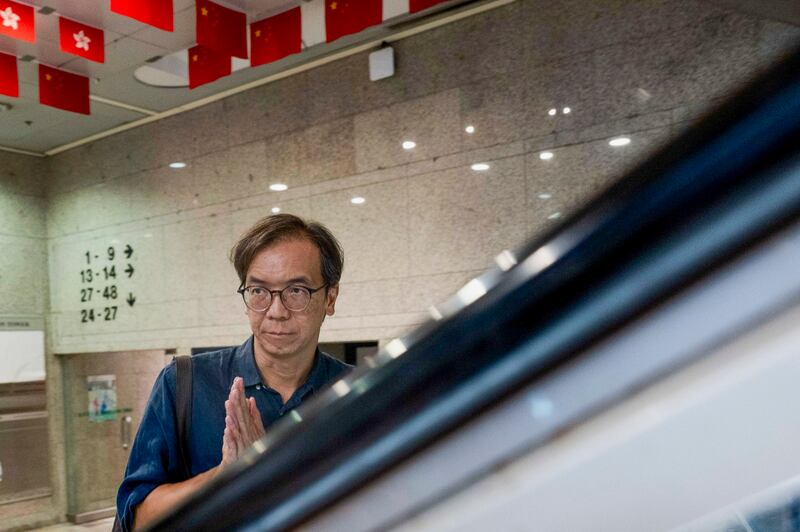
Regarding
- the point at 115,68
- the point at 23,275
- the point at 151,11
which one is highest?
the point at 115,68

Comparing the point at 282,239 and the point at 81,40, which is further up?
the point at 81,40

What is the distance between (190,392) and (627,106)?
3136 millimetres

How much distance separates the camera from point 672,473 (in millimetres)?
330

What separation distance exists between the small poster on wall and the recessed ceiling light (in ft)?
19.4

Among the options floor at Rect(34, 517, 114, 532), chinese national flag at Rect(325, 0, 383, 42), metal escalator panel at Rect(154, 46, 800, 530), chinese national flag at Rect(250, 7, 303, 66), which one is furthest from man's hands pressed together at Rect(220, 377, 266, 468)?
floor at Rect(34, 517, 114, 532)

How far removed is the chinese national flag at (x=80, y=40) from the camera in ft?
14.7

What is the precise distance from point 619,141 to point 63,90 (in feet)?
13.4

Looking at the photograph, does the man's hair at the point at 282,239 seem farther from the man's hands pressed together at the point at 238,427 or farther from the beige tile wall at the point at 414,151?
the beige tile wall at the point at 414,151

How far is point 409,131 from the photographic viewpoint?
4879 millimetres

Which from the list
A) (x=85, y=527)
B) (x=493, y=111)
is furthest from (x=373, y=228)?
(x=85, y=527)

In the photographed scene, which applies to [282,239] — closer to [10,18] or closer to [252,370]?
[252,370]

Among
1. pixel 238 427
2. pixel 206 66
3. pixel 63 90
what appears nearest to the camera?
pixel 238 427

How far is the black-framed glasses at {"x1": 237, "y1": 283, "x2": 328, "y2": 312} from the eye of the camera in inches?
67.1

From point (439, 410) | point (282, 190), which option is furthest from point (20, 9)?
point (439, 410)
